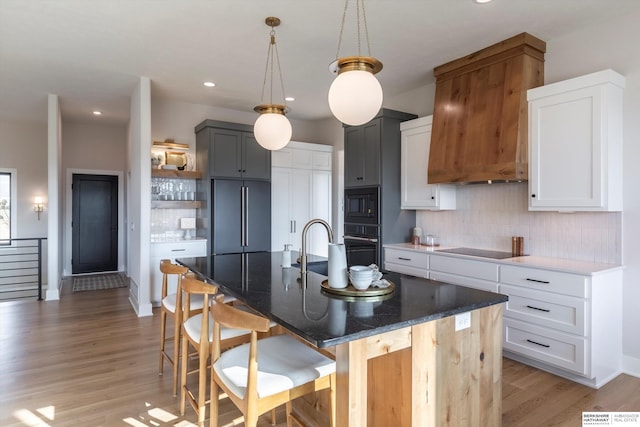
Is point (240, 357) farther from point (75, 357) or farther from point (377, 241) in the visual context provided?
point (377, 241)

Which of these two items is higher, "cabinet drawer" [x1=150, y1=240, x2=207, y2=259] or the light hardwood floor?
"cabinet drawer" [x1=150, y1=240, x2=207, y2=259]

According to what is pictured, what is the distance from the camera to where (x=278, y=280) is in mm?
2256

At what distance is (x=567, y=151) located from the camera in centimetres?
294

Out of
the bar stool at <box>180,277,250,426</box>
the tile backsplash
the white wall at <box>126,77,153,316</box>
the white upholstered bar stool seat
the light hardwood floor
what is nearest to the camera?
the white upholstered bar stool seat

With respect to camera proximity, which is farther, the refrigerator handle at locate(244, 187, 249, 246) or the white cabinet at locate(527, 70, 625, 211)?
the refrigerator handle at locate(244, 187, 249, 246)

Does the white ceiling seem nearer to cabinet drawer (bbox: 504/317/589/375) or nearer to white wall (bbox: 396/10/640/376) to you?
white wall (bbox: 396/10/640/376)

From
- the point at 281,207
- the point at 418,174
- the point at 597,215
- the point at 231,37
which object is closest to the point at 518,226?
the point at 597,215

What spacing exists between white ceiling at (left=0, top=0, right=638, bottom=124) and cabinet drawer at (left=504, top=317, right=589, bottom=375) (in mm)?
2480

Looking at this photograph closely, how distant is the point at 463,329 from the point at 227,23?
292cm

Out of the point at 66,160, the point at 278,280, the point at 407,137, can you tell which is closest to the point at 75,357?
the point at 278,280

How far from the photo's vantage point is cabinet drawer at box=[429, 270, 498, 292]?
319 cm

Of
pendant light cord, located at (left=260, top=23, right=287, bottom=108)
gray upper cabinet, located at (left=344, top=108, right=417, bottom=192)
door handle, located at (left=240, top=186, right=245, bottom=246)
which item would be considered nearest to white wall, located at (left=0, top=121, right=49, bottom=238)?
door handle, located at (left=240, top=186, right=245, bottom=246)

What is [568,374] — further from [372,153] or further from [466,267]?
[372,153]

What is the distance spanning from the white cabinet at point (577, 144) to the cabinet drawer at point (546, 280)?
0.57 meters
